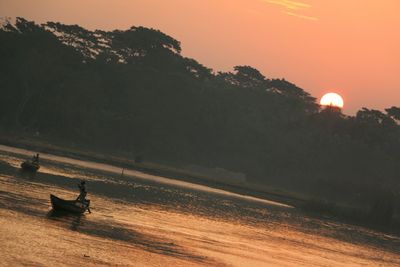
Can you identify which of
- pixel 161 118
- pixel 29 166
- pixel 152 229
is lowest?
pixel 152 229

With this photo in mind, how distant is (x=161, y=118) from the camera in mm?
142000

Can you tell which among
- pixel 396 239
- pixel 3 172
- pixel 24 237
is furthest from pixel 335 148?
pixel 24 237

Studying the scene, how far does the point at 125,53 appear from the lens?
16288 cm

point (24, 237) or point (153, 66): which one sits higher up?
point (153, 66)

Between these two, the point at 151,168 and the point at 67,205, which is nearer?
the point at 67,205

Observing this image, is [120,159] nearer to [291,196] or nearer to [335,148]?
[291,196]

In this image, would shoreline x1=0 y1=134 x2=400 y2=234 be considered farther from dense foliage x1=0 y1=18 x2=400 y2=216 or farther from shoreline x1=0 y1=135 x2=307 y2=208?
dense foliage x1=0 y1=18 x2=400 y2=216

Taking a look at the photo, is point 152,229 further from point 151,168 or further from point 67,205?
point 151,168

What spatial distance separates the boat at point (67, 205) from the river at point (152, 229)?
21.6 inches

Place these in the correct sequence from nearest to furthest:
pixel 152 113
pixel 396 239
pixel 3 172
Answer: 1. pixel 3 172
2. pixel 396 239
3. pixel 152 113

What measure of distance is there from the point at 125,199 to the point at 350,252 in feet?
67.0

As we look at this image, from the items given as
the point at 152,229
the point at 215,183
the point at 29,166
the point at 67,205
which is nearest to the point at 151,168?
the point at 215,183

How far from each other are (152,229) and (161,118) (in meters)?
84.6

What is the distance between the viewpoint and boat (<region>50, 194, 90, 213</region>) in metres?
55.1
